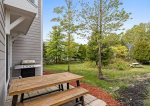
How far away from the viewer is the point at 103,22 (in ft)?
29.9

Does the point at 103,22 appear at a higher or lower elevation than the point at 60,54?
higher

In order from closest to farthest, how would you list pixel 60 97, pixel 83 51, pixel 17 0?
1. pixel 60 97
2. pixel 17 0
3. pixel 83 51

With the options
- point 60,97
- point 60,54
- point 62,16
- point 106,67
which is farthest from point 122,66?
point 60,97

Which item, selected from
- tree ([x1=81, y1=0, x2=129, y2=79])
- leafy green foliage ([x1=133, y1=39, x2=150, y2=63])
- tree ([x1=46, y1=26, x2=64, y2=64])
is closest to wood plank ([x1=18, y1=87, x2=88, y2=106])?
tree ([x1=81, y1=0, x2=129, y2=79])

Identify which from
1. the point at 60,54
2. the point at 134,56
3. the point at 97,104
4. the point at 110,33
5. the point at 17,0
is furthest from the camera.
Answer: the point at 134,56

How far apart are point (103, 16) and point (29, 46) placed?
13.7 feet

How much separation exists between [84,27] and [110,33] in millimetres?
1474

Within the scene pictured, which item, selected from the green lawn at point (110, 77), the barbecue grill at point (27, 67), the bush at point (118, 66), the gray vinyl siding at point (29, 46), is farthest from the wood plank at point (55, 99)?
the bush at point (118, 66)

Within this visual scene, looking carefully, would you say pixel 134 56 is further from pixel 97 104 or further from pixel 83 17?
pixel 97 104

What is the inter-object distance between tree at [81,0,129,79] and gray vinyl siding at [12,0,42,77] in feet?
8.94

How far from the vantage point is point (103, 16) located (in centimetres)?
904

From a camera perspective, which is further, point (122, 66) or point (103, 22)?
point (122, 66)

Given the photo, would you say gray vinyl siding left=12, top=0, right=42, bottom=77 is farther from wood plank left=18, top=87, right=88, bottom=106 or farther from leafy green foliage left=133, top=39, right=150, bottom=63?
leafy green foliage left=133, top=39, right=150, bottom=63

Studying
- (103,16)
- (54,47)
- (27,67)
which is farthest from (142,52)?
(27,67)
